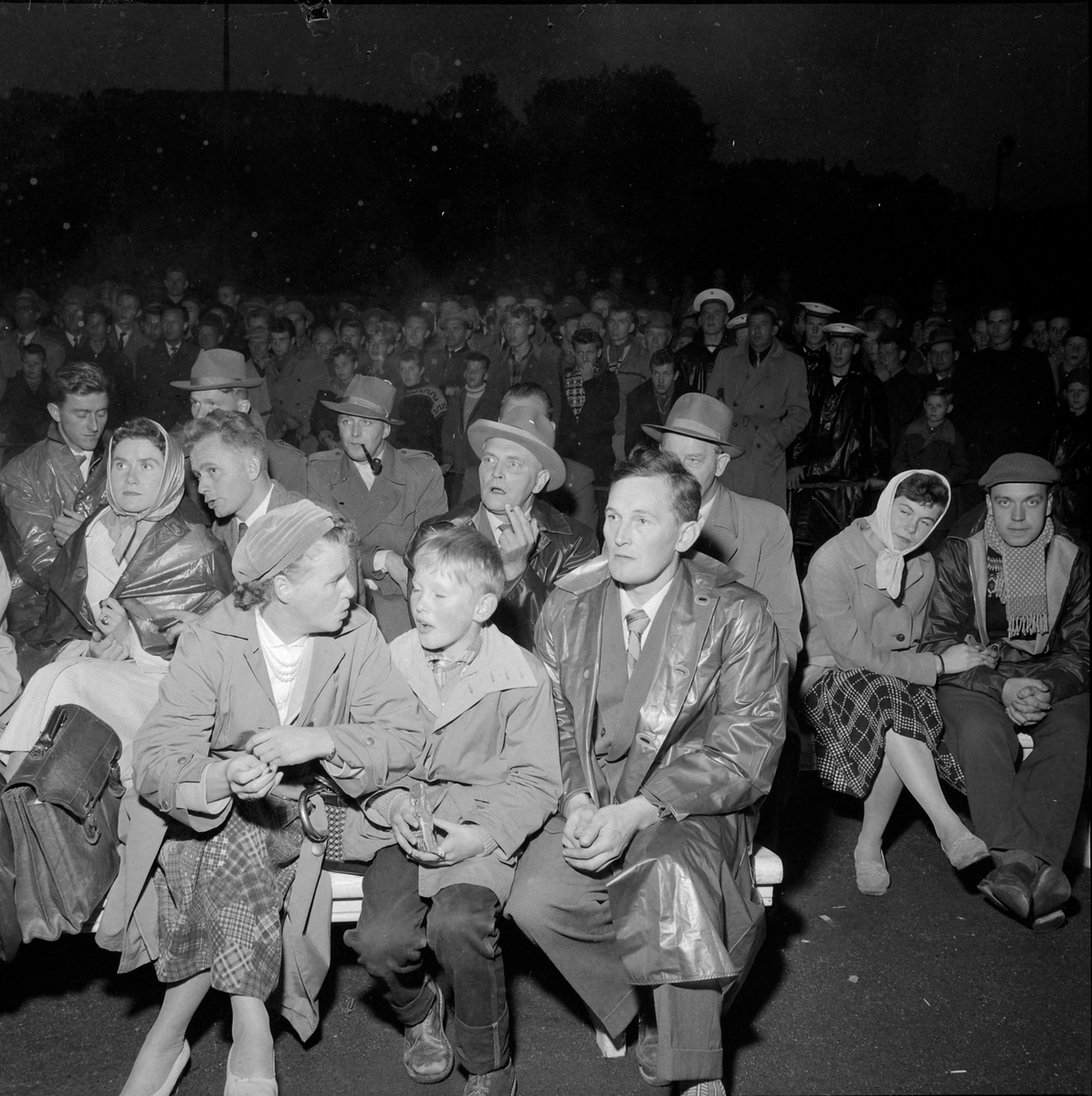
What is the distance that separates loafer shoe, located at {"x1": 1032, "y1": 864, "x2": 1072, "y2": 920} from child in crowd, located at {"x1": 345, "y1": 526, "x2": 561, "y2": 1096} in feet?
5.68

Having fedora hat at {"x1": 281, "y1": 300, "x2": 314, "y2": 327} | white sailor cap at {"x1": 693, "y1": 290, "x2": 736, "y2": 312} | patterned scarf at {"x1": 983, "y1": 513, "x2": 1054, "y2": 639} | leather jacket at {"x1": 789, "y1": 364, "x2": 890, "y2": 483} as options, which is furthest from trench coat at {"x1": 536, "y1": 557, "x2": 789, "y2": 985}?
fedora hat at {"x1": 281, "y1": 300, "x2": 314, "y2": 327}

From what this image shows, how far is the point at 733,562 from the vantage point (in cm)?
384

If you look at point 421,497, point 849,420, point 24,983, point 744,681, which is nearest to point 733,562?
point 744,681

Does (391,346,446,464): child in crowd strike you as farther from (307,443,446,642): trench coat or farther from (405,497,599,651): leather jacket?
(405,497,599,651): leather jacket

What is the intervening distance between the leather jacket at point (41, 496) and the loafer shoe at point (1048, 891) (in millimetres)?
3536

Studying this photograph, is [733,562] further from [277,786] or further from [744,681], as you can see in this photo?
[277,786]

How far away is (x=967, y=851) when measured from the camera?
347 cm

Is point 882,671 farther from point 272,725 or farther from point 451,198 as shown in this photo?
point 451,198

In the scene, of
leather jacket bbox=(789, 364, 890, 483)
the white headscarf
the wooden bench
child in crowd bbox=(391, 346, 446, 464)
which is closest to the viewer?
the wooden bench

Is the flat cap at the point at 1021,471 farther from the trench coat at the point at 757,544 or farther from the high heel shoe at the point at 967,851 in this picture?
the high heel shoe at the point at 967,851

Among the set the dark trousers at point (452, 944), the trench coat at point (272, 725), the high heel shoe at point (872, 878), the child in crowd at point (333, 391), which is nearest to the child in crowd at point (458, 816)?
the dark trousers at point (452, 944)

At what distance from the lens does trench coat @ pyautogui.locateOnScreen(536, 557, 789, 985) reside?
2.43 metres

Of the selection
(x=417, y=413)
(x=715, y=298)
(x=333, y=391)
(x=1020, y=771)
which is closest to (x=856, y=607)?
(x=1020, y=771)

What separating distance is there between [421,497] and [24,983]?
2467 mm
